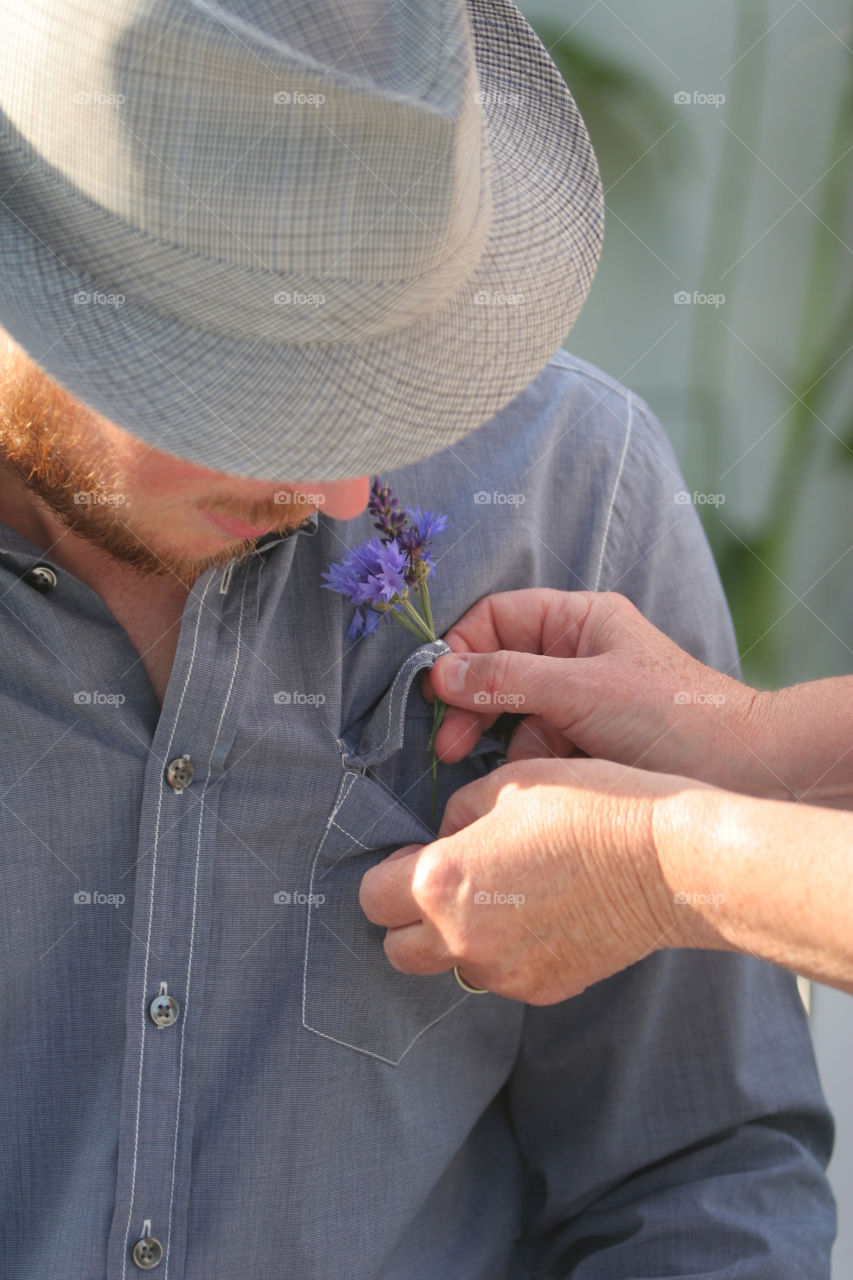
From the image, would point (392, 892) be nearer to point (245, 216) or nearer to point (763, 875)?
point (763, 875)

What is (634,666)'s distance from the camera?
1.23 metres

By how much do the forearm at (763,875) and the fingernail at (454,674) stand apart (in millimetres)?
281

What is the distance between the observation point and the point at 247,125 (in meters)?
0.76

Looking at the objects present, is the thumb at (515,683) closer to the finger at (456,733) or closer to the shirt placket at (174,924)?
the finger at (456,733)

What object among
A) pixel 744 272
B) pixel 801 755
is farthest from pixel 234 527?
pixel 744 272

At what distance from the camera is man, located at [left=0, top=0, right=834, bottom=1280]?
2.60 feet

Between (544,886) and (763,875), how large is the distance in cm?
22

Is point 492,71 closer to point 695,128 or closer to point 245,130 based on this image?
point 245,130

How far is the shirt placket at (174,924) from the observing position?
1088 mm

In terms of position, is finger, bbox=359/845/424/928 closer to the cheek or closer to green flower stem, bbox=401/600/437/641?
green flower stem, bbox=401/600/437/641

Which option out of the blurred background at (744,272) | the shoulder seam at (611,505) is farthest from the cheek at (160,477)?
the blurred background at (744,272)

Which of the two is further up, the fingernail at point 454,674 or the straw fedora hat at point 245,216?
the straw fedora hat at point 245,216

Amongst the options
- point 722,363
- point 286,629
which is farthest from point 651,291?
point 286,629

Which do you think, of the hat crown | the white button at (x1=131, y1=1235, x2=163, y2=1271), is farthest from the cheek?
the white button at (x1=131, y1=1235, x2=163, y2=1271)
